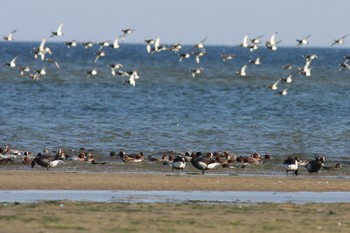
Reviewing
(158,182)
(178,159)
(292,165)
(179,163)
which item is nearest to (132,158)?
(178,159)

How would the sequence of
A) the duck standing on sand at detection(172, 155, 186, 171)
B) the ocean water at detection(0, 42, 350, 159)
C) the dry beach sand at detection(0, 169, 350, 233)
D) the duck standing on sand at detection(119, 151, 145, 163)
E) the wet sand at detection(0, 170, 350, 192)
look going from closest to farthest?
the dry beach sand at detection(0, 169, 350, 233) → the wet sand at detection(0, 170, 350, 192) → the duck standing on sand at detection(172, 155, 186, 171) → the duck standing on sand at detection(119, 151, 145, 163) → the ocean water at detection(0, 42, 350, 159)

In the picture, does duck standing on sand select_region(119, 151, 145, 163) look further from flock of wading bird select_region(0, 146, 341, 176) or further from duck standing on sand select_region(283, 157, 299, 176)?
duck standing on sand select_region(283, 157, 299, 176)

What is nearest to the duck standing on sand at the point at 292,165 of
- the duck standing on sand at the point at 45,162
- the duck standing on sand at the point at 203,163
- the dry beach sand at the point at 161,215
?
the duck standing on sand at the point at 203,163

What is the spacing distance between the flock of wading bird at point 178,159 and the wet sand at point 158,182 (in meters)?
0.90

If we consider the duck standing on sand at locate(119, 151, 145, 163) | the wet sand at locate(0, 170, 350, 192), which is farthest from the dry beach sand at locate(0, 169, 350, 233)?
the duck standing on sand at locate(119, 151, 145, 163)

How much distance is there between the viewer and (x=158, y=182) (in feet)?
80.2

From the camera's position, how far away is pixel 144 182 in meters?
24.3

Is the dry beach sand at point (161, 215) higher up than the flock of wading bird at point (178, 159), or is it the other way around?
the flock of wading bird at point (178, 159)

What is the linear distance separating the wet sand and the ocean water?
7286 mm

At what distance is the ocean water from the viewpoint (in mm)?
36406

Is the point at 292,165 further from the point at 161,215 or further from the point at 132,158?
the point at 161,215

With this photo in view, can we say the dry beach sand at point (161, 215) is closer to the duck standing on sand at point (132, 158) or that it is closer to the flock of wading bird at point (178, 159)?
the flock of wading bird at point (178, 159)

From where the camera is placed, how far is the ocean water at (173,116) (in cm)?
3641

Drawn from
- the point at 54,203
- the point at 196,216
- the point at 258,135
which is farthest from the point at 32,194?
the point at 258,135
